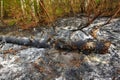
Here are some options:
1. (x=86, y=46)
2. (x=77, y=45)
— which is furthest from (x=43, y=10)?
(x=86, y=46)

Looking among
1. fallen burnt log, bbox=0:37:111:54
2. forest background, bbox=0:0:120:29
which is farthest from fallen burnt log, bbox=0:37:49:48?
forest background, bbox=0:0:120:29

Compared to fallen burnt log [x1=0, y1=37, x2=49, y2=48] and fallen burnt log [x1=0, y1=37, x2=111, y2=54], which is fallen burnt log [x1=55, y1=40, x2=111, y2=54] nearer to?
fallen burnt log [x1=0, y1=37, x2=111, y2=54]

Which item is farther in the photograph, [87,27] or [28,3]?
[28,3]

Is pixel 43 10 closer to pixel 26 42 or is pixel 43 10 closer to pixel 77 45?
pixel 26 42

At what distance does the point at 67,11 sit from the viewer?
9188 mm

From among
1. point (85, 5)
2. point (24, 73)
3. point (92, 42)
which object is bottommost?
point (24, 73)

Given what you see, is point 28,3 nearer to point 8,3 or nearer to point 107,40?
point 8,3

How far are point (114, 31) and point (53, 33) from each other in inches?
74.3

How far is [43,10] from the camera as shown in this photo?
845 cm

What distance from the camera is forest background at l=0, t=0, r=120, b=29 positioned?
27.3 ft

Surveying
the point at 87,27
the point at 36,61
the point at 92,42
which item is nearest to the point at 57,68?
the point at 36,61

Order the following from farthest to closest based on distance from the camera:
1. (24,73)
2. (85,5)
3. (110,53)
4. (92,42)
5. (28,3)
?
(28,3) → (85,5) → (92,42) → (110,53) → (24,73)

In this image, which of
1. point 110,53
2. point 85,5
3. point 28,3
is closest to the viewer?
point 110,53

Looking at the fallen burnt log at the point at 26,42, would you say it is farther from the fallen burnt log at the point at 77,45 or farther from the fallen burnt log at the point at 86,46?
the fallen burnt log at the point at 86,46
